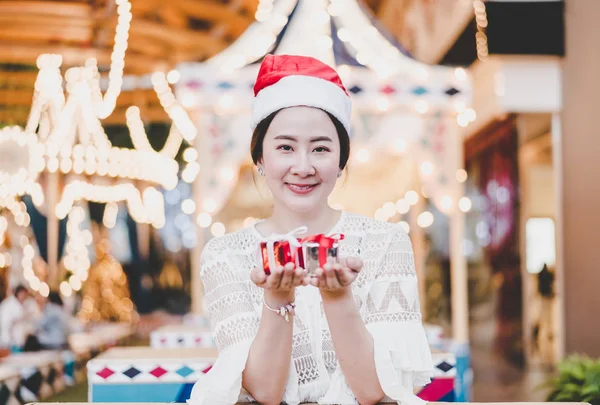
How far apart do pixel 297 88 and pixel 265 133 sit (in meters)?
0.12

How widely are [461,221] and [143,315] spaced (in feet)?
36.6

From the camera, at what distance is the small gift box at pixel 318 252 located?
1.22m

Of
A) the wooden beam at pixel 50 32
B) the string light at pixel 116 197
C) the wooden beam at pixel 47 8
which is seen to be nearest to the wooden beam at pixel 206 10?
the wooden beam at pixel 50 32

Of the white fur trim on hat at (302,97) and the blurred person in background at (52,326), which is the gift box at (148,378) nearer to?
the white fur trim on hat at (302,97)

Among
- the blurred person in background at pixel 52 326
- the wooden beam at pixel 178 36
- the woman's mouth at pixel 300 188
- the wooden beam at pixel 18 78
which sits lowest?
the blurred person in background at pixel 52 326

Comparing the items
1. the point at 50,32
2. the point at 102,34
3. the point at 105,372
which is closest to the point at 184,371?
the point at 105,372

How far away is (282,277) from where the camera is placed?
4.04 feet

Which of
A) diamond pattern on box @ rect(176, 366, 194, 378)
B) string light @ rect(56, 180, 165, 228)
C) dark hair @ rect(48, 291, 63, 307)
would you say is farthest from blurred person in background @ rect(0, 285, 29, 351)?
diamond pattern on box @ rect(176, 366, 194, 378)

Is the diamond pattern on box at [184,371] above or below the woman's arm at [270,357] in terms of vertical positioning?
below

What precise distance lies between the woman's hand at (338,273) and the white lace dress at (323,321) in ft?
0.67

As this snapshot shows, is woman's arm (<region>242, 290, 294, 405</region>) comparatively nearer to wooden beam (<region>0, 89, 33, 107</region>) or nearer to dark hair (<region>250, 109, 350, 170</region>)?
dark hair (<region>250, 109, 350, 170</region>)

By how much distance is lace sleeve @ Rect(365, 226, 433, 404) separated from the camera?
54.0 inches

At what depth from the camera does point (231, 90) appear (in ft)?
17.5

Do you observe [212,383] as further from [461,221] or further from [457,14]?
[457,14]
